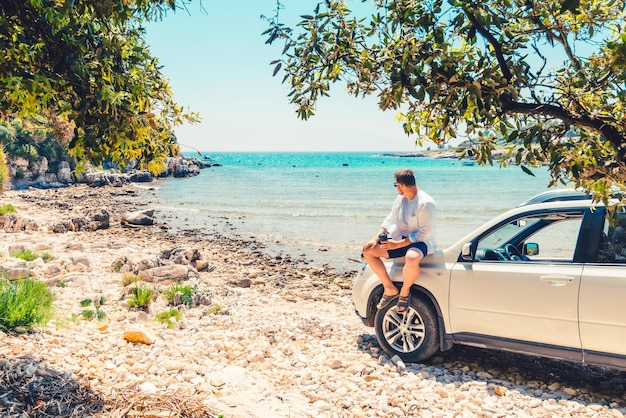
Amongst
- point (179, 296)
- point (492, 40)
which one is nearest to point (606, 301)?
point (492, 40)

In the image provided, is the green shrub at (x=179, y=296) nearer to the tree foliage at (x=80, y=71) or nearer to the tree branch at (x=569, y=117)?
the tree foliage at (x=80, y=71)

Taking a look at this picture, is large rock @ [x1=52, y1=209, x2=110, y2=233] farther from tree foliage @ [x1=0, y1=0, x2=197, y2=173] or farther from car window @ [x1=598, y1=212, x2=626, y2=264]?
car window @ [x1=598, y1=212, x2=626, y2=264]

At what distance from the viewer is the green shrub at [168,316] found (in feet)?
25.0

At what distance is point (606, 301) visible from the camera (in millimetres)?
5031

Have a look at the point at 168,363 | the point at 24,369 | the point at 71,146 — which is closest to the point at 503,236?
the point at 168,363

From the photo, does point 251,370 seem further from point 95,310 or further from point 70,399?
point 95,310

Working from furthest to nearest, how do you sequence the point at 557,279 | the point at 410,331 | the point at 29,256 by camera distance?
the point at 29,256, the point at 410,331, the point at 557,279

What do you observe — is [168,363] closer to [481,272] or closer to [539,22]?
[481,272]

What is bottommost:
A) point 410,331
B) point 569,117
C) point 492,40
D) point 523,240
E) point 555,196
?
point 410,331

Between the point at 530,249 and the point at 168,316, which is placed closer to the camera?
the point at 530,249

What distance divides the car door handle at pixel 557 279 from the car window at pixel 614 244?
0.37 meters

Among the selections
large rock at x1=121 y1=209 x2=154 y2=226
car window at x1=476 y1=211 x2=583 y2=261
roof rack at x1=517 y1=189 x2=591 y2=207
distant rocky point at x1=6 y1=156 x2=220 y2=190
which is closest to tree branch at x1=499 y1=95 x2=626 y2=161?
car window at x1=476 y1=211 x2=583 y2=261

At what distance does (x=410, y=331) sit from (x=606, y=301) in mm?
2225

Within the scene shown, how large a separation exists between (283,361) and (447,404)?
215 centimetres
